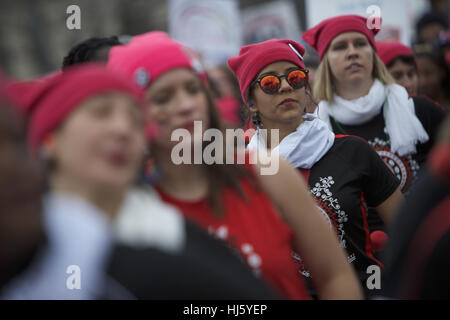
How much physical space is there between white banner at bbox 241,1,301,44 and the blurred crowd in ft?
18.4

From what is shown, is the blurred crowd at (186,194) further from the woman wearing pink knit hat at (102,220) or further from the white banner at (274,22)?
the white banner at (274,22)

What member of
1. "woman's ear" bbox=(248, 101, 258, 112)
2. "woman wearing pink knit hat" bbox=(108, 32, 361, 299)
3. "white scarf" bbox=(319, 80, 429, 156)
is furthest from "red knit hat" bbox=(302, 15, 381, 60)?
"woman wearing pink knit hat" bbox=(108, 32, 361, 299)

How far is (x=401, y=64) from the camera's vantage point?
4.73 meters

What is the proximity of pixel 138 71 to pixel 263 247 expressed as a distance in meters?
0.74

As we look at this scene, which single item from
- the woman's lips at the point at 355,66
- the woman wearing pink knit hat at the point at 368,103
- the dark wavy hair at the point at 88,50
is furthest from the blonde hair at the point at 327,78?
the dark wavy hair at the point at 88,50

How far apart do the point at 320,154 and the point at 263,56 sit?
63 centimetres

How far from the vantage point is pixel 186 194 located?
209 cm

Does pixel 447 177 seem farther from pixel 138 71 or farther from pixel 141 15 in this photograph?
pixel 141 15

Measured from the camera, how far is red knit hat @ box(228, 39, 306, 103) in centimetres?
327

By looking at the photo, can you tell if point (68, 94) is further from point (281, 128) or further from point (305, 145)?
point (281, 128)

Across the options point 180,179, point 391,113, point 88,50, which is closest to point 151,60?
point 180,179

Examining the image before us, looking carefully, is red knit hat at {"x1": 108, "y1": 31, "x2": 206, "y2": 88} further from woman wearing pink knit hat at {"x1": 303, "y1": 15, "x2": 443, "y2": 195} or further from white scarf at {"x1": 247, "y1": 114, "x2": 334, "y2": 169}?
woman wearing pink knit hat at {"x1": 303, "y1": 15, "x2": 443, "y2": 195}

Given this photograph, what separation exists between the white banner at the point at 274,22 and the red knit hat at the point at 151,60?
6787mm

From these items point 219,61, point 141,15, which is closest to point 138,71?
point 219,61
